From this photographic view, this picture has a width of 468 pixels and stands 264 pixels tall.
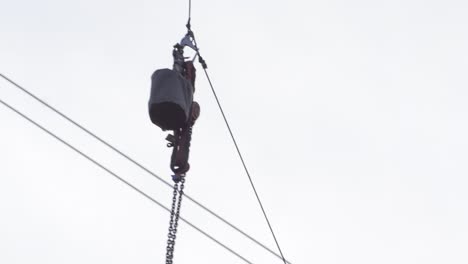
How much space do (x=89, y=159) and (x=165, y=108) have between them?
8.69 ft

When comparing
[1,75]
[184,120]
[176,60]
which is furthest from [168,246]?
[1,75]

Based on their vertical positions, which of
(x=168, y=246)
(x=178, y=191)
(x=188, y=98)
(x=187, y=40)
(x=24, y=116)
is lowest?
(x=168, y=246)

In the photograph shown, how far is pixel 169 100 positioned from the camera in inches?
279

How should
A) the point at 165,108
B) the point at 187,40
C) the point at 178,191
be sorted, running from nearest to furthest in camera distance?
1. the point at 165,108
2. the point at 178,191
3. the point at 187,40

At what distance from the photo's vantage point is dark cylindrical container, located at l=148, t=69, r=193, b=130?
7109 millimetres

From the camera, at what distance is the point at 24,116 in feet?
30.6

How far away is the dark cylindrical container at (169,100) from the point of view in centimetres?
711

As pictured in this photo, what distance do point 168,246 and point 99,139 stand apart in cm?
258

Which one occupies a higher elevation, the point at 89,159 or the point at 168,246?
the point at 89,159

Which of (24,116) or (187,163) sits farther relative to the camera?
(24,116)

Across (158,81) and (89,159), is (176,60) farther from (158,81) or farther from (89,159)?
(89,159)

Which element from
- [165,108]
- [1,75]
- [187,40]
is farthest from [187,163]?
[1,75]

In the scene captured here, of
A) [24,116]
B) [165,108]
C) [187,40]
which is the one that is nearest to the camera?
[165,108]

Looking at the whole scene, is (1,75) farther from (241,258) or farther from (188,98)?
(241,258)
